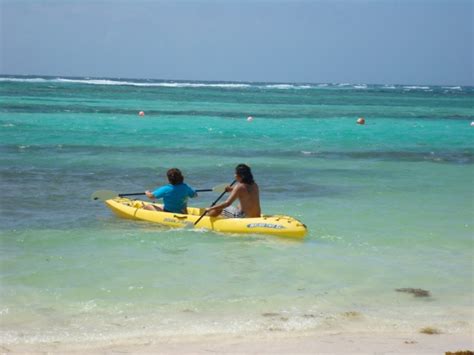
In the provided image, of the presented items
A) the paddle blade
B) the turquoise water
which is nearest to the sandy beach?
the turquoise water

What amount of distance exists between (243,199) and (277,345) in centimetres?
457

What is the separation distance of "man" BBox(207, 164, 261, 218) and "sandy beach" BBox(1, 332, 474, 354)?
4183mm

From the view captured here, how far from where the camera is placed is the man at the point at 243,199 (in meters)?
9.98

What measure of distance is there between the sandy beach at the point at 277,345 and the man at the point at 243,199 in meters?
4.18

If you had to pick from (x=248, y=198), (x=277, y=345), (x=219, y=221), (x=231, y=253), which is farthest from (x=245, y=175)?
(x=277, y=345)

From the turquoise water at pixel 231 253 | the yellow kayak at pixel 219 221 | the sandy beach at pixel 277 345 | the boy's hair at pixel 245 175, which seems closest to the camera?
the sandy beach at pixel 277 345

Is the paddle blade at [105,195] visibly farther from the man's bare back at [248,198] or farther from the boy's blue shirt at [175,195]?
the man's bare back at [248,198]

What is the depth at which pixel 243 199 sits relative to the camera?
10141 millimetres

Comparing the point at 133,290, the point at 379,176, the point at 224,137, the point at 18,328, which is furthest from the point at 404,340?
the point at 224,137

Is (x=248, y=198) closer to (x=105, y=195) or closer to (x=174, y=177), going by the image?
(x=174, y=177)

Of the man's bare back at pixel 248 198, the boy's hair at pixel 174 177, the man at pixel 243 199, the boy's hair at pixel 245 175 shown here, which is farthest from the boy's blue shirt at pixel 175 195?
the boy's hair at pixel 245 175

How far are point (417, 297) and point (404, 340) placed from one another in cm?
138

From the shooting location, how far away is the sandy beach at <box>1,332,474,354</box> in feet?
18.1

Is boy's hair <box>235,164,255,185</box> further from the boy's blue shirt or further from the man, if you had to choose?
the boy's blue shirt
